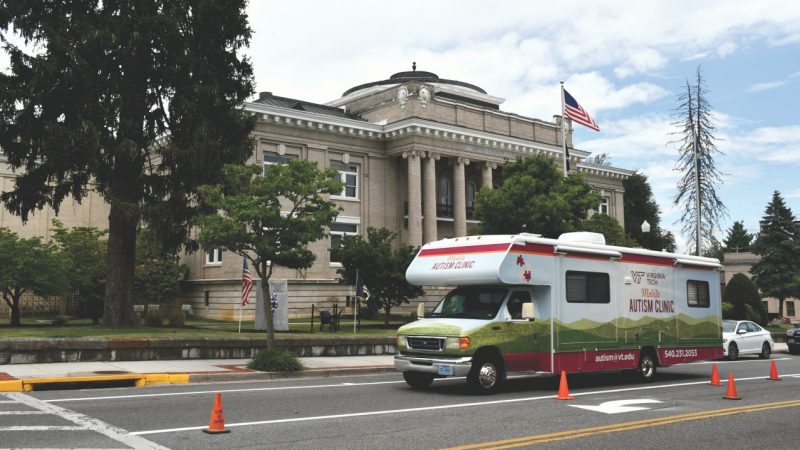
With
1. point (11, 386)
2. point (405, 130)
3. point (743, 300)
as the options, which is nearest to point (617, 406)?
point (11, 386)

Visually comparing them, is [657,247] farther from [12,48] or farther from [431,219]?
[12,48]

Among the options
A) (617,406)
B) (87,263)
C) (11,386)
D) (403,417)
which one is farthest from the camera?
(87,263)

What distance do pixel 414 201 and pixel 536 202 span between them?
15669 mm

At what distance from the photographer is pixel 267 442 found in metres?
8.59

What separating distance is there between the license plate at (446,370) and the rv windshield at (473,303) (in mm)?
1352

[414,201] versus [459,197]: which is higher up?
[459,197]

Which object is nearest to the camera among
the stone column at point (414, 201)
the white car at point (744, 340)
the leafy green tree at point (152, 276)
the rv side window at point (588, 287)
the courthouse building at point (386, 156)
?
the rv side window at point (588, 287)

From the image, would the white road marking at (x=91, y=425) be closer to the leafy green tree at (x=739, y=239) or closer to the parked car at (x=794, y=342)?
the parked car at (x=794, y=342)

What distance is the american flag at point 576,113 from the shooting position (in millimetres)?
33219

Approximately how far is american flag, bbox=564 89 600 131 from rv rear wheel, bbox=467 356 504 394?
21289 millimetres

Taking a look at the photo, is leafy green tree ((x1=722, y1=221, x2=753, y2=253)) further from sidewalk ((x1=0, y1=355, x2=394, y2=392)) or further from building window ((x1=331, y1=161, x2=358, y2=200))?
sidewalk ((x1=0, y1=355, x2=394, y2=392))

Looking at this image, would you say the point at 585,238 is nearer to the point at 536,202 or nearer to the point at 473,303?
the point at 473,303

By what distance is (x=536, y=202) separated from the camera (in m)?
32.7

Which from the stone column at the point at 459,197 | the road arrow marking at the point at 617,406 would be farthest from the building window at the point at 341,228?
the road arrow marking at the point at 617,406
